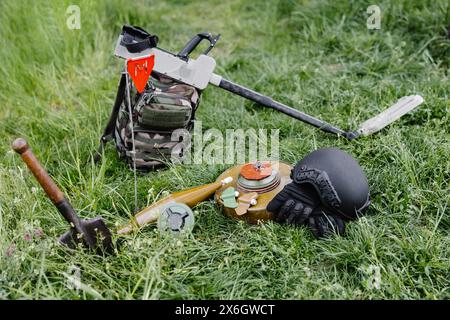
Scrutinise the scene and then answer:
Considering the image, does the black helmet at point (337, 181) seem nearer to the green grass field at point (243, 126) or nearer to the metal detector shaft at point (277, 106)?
the green grass field at point (243, 126)

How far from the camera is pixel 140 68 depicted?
107 inches

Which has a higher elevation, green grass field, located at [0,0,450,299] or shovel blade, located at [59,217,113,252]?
shovel blade, located at [59,217,113,252]

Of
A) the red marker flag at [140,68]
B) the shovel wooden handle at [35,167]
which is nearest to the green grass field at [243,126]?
the shovel wooden handle at [35,167]

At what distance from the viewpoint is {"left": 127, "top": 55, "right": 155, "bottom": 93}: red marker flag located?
269cm

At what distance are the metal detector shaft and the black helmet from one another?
685mm

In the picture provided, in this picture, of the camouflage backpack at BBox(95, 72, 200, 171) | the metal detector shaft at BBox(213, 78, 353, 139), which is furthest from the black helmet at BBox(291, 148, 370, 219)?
the camouflage backpack at BBox(95, 72, 200, 171)

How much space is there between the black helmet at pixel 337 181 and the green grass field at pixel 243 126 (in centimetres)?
10

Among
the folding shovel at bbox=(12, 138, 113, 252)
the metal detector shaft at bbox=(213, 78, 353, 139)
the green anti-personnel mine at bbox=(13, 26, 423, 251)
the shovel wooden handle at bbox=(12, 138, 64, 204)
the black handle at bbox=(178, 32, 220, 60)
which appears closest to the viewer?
the shovel wooden handle at bbox=(12, 138, 64, 204)

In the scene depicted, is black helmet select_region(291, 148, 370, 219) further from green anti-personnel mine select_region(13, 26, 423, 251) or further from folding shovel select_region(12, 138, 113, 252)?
folding shovel select_region(12, 138, 113, 252)

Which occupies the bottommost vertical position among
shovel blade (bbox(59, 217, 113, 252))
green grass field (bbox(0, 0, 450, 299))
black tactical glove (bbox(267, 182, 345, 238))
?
green grass field (bbox(0, 0, 450, 299))

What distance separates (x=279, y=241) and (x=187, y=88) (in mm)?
1040

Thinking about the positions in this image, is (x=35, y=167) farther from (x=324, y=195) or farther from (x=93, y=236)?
(x=324, y=195)

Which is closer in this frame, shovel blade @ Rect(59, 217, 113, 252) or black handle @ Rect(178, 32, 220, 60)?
shovel blade @ Rect(59, 217, 113, 252)
